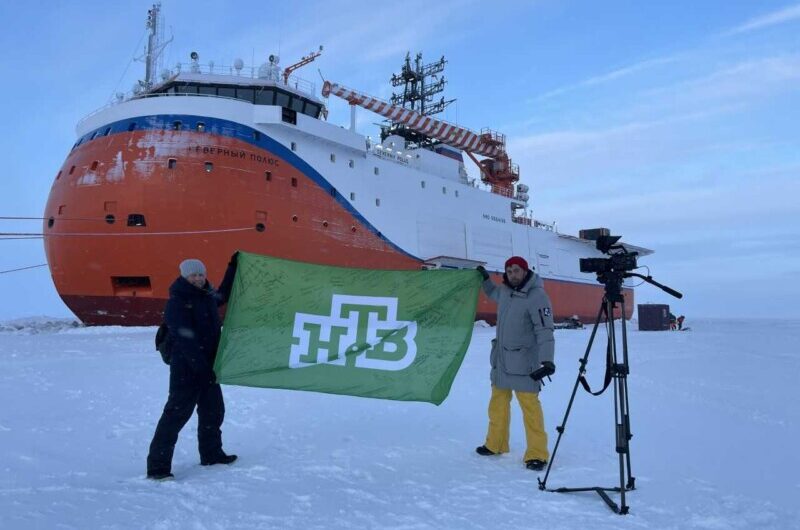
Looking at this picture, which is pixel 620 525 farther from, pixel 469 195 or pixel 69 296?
pixel 469 195

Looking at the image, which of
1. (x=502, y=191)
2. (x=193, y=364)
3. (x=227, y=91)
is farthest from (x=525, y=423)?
(x=502, y=191)

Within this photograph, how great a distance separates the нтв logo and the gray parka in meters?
0.70

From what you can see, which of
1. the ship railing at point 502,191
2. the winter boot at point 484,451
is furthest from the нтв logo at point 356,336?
the ship railing at point 502,191

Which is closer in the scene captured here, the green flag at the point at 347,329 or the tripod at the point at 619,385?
the tripod at the point at 619,385

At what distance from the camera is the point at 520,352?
4062mm

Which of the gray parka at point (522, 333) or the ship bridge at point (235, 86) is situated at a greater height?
the ship bridge at point (235, 86)

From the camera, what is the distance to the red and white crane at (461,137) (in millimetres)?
20188

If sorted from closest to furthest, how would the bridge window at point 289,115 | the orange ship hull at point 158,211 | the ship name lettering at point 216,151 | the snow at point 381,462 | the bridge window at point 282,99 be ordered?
1. the snow at point 381,462
2. the orange ship hull at point 158,211
3. the ship name lettering at point 216,151
4. the bridge window at point 289,115
5. the bridge window at point 282,99

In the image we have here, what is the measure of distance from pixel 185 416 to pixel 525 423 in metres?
2.47

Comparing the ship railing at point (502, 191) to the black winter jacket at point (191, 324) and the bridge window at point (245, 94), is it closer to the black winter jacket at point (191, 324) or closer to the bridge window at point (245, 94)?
the bridge window at point (245, 94)

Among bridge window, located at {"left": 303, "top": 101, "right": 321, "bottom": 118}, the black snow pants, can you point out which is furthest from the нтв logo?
bridge window, located at {"left": 303, "top": 101, "right": 321, "bottom": 118}

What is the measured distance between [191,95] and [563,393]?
13451 mm

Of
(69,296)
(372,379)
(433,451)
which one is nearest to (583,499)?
(433,451)

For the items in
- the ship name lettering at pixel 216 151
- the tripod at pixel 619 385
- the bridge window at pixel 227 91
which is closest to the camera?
the tripod at pixel 619 385
